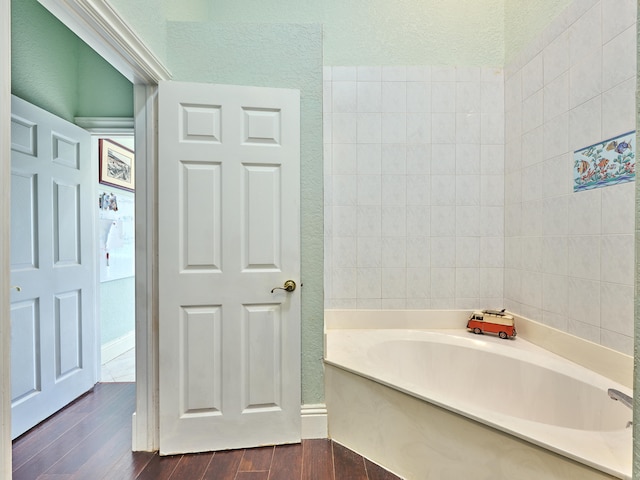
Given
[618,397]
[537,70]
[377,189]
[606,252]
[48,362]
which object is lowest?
[48,362]

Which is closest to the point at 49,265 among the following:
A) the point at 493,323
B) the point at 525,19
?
the point at 493,323

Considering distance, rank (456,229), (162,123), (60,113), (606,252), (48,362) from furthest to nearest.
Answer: (456,229) → (60,113) → (48,362) → (162,123) → (606,252)

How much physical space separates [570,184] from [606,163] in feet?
0.84

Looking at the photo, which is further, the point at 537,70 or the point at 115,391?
the point at 115,391

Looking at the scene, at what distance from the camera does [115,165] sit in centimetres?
358

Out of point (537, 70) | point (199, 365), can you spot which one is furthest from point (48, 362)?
point (537, 70)

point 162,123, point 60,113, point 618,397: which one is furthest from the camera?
→ point 60,113

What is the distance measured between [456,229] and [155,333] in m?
2.08

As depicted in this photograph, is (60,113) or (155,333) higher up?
(60,113)

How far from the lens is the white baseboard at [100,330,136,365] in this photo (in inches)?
130

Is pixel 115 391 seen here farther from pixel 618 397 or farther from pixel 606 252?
pixel 606 252

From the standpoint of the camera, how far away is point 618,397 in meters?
1.17

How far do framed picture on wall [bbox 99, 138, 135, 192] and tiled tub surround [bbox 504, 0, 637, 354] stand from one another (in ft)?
11.6

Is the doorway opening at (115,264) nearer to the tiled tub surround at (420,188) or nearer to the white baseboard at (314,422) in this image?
the white baseboard at (314,422)
